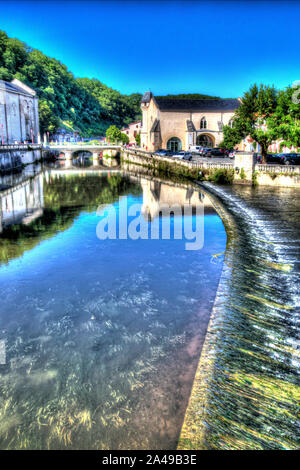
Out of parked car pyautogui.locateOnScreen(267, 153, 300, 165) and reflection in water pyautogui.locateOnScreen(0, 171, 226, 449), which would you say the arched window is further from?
reflection in water pyautogui.locateOnScreen(0, 171, 226, 449)

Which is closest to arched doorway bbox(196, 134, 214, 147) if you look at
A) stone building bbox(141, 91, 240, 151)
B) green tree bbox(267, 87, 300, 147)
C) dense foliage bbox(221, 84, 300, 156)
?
stone building bbox(141, 91, 240, 151)

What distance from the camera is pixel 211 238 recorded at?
17.9 metres

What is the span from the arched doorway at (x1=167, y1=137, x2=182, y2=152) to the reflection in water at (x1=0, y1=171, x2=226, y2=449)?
5692 centimetres

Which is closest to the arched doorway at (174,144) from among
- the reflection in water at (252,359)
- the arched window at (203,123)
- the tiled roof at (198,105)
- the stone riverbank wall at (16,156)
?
the arched window at (203,123)

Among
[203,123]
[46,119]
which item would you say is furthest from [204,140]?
[46,119]

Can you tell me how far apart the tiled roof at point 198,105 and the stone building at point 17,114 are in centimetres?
3378

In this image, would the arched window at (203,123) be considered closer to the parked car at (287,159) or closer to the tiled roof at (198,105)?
the tiled roof at (198,105)

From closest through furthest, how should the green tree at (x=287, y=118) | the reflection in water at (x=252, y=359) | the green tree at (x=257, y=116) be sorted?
1. the reflection in water at (x=252, y=359)
2. the green tree at (x=287, y=118)
3. the green tree at (x=257, y=116)

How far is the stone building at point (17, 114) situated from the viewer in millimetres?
76812

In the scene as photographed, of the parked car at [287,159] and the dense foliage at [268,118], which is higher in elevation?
the dense foliage at [268,118]

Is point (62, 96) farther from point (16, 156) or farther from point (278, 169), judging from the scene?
point (278, 169)

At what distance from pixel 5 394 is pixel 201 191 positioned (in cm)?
2796

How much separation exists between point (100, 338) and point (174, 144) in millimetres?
Answer: 66274

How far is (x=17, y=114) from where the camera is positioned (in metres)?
83.5
